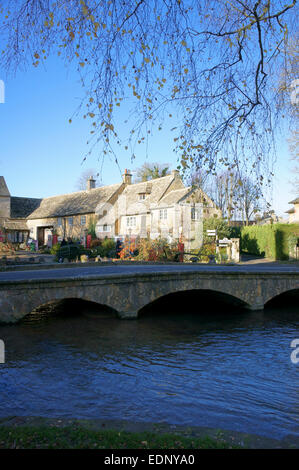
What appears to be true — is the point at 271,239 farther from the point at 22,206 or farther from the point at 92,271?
the point at 22,206

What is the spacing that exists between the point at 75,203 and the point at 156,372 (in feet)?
118

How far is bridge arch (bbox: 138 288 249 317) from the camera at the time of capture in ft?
49.9

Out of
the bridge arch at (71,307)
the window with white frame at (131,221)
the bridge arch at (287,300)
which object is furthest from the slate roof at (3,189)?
the bridge arch at (287,300)

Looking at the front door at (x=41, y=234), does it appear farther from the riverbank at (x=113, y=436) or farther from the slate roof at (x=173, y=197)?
the riverbank at (x=113, y=436)

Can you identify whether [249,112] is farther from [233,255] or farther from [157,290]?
[233,255]

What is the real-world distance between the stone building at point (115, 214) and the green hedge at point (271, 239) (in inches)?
177

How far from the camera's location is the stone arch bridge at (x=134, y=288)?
436 inches

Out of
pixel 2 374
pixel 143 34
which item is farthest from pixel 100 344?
pixel 143 34

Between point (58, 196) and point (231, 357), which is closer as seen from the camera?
point (231, 357)

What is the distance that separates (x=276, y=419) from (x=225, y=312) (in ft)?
31.3

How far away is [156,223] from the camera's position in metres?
36.2

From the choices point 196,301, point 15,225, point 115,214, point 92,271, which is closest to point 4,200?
point 15,225

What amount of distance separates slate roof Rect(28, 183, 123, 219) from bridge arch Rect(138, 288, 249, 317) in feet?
72.1

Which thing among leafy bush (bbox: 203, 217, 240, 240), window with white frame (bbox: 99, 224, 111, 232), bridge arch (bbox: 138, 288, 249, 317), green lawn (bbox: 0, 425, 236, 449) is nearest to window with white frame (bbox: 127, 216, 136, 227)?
window with white frame (bbox: 99, 224, 111, 232)
